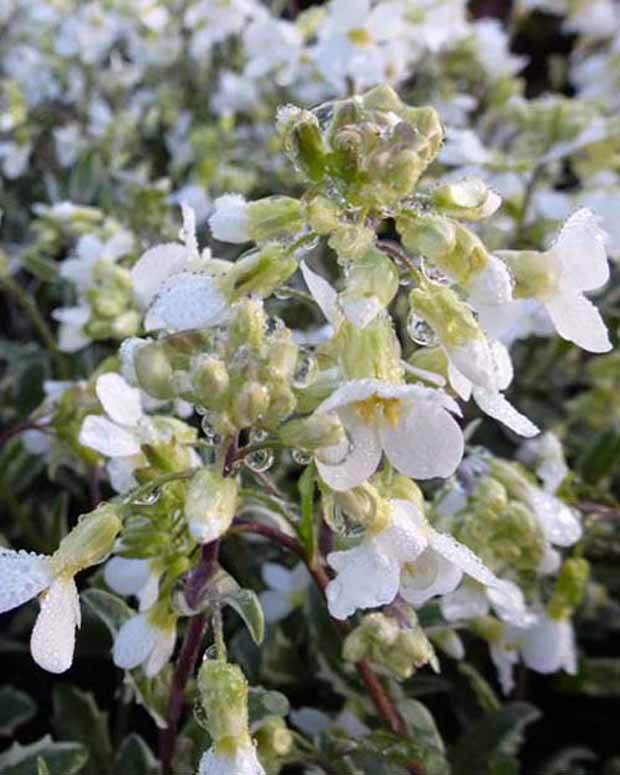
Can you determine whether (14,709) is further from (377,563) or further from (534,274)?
(534,274)

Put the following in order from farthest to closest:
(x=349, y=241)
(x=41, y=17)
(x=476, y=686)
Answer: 1. (x=41, y=17)
2. (x=476, y=686)
3. (x=349, y=241)

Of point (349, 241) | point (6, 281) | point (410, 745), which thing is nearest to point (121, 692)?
point (410, 745)

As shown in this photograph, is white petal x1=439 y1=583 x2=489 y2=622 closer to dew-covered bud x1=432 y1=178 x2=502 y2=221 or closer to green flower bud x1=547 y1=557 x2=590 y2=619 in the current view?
green flower bud x1=547 y1=557 x2=590 y2=619

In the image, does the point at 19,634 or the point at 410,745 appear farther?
the point at 19,634

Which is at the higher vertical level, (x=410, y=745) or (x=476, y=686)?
(x=410, y=745)

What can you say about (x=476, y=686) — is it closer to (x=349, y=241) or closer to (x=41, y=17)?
(x=349, y=241)

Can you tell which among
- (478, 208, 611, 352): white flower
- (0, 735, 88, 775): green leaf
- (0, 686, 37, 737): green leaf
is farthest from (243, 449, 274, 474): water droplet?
(0, 686, 37, 737): green leaf

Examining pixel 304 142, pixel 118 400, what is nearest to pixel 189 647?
pixel 118 400
